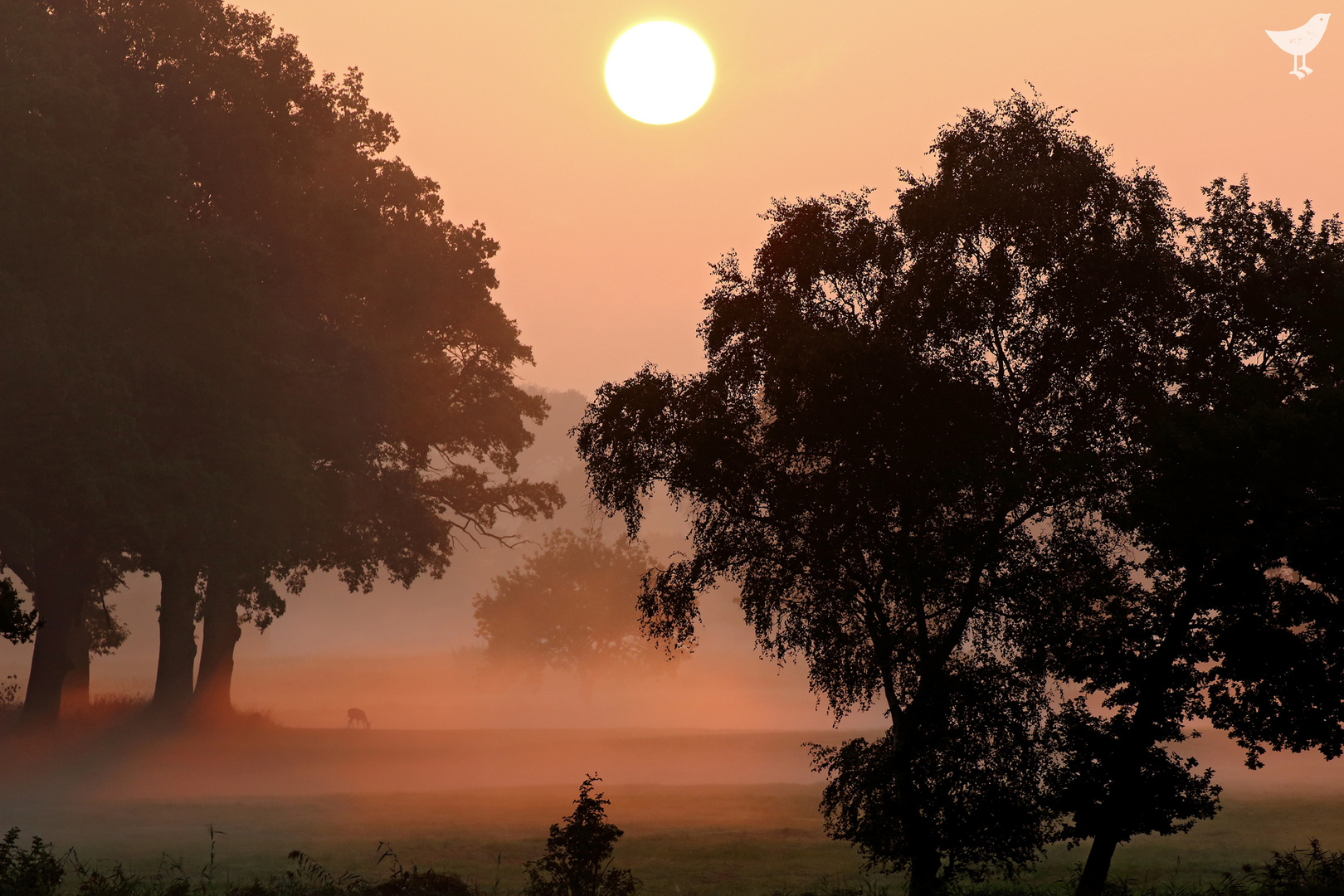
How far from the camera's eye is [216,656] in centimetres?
4475

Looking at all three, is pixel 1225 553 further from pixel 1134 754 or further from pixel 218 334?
pixel 218 334

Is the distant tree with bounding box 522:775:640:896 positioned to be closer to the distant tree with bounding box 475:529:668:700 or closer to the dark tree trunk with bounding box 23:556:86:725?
the dark tree trunk with bounding box 23:556:86:725

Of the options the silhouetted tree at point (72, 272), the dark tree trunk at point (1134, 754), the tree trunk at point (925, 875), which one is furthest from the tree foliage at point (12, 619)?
the silhouetted tree at point (72, 272)

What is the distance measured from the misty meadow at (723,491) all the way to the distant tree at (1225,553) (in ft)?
0.26

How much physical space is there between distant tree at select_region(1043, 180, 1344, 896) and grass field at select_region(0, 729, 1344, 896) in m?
5.27

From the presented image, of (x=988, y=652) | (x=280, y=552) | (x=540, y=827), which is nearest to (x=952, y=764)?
(x=988, y=652)

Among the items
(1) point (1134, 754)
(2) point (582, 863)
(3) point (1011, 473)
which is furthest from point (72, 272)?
(1) point (1134, 754)

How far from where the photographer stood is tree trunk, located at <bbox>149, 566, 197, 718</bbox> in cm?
4156

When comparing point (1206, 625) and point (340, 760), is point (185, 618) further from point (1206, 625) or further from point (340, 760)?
point (1206, 625)

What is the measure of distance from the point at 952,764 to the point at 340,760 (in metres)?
35.0

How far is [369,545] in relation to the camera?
147ft

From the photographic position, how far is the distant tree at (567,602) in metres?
79.9

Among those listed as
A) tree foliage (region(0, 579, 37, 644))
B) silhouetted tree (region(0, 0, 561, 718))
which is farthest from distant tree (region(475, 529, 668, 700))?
tree foliage (region(0, 579, 37, 644))

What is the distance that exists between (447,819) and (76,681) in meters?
20.3
